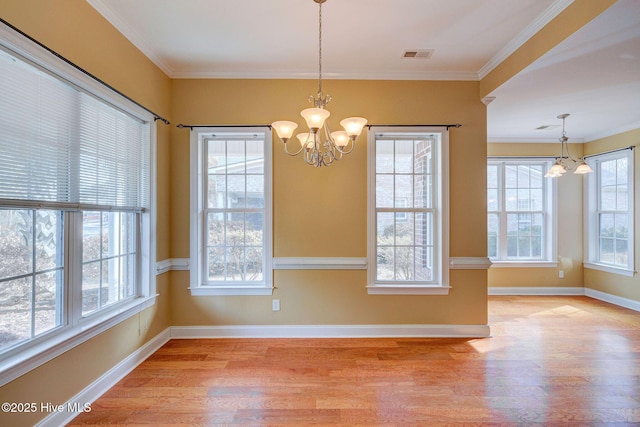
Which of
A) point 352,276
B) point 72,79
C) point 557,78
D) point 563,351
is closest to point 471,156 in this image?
point 557,78

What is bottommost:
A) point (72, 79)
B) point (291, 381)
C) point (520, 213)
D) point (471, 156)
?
point (291, 381)

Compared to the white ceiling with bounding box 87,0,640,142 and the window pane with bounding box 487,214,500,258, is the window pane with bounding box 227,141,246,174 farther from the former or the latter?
the window pane with bounding box 487,214,500,258

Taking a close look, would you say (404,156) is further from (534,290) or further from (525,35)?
(534,290)

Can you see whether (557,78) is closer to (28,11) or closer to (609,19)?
(609,19)

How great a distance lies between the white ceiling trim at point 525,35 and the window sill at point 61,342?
13.0ft

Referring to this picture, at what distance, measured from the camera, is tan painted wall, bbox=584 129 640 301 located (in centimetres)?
420

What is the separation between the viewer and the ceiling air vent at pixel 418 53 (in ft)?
8.96

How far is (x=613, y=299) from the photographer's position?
448cm

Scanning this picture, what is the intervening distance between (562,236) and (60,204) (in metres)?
6.46

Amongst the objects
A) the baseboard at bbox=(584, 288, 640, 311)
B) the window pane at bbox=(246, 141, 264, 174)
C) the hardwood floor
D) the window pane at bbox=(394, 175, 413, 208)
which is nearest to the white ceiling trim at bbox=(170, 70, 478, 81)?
the window pane at bbox=(246, 141, 264, 174)

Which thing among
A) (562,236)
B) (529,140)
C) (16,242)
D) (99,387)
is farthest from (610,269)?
(16,242)

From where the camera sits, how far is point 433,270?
10.6ft

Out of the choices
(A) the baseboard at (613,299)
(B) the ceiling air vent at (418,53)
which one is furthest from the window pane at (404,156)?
(A) the baseboard at (613,299)

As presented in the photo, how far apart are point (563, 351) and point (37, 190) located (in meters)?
4.37
